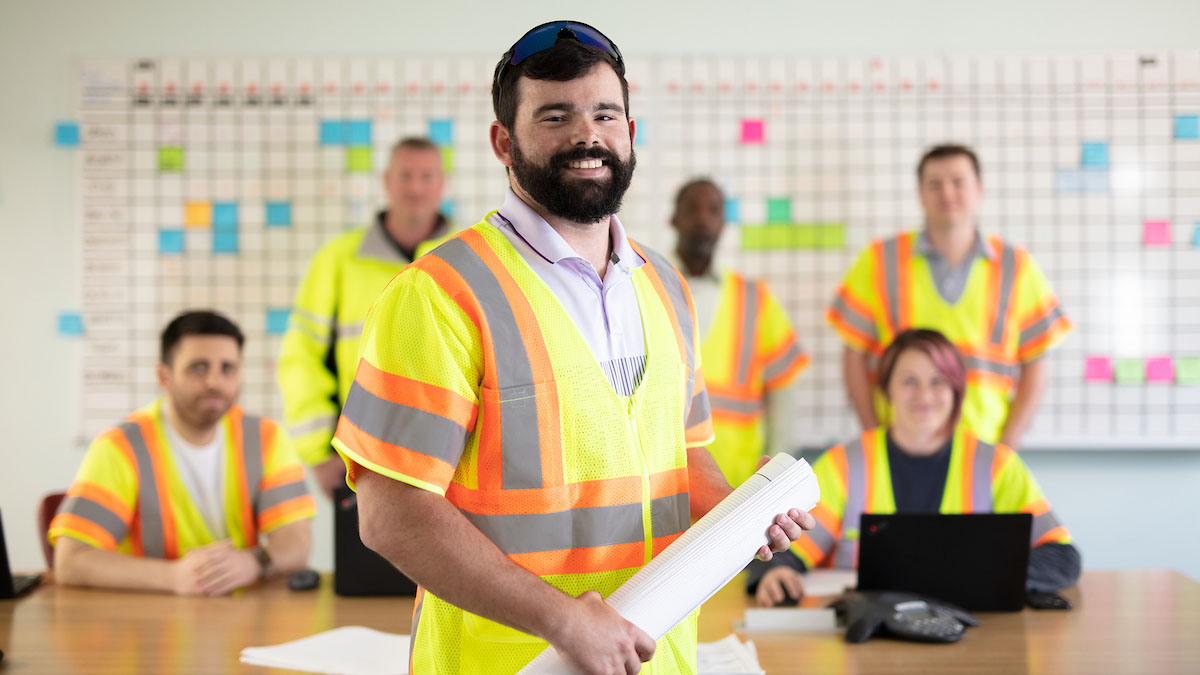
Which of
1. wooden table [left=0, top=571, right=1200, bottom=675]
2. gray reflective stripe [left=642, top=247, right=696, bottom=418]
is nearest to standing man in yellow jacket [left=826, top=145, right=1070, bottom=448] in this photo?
wooden table [left=0, top=571, right=1200, bottom=675]

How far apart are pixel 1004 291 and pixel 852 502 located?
1395 millimetres

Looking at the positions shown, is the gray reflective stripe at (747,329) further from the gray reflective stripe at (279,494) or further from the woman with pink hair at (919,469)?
the gray reflective stripe at (279,494)

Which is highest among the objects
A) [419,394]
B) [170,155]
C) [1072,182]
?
[170,155]

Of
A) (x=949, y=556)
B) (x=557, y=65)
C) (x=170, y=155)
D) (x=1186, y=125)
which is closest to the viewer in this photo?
(x=557, y=65)

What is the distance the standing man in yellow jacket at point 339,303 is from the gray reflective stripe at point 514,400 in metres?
2.52

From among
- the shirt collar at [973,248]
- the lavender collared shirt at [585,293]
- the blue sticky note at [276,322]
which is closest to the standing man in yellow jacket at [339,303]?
the blue sticky note at [276,322]

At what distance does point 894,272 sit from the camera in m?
3.99

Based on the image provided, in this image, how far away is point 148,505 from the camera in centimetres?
298

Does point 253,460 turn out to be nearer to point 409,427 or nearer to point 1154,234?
point 409,427

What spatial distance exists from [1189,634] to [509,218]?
1772 mm

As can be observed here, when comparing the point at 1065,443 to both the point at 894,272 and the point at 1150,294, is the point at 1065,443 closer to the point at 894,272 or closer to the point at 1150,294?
the point at 1150,294

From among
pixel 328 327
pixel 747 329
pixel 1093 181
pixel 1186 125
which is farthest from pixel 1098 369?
pixel 328 327

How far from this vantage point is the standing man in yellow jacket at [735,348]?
3822 millimetres

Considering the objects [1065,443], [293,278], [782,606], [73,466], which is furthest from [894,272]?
[73,466]
